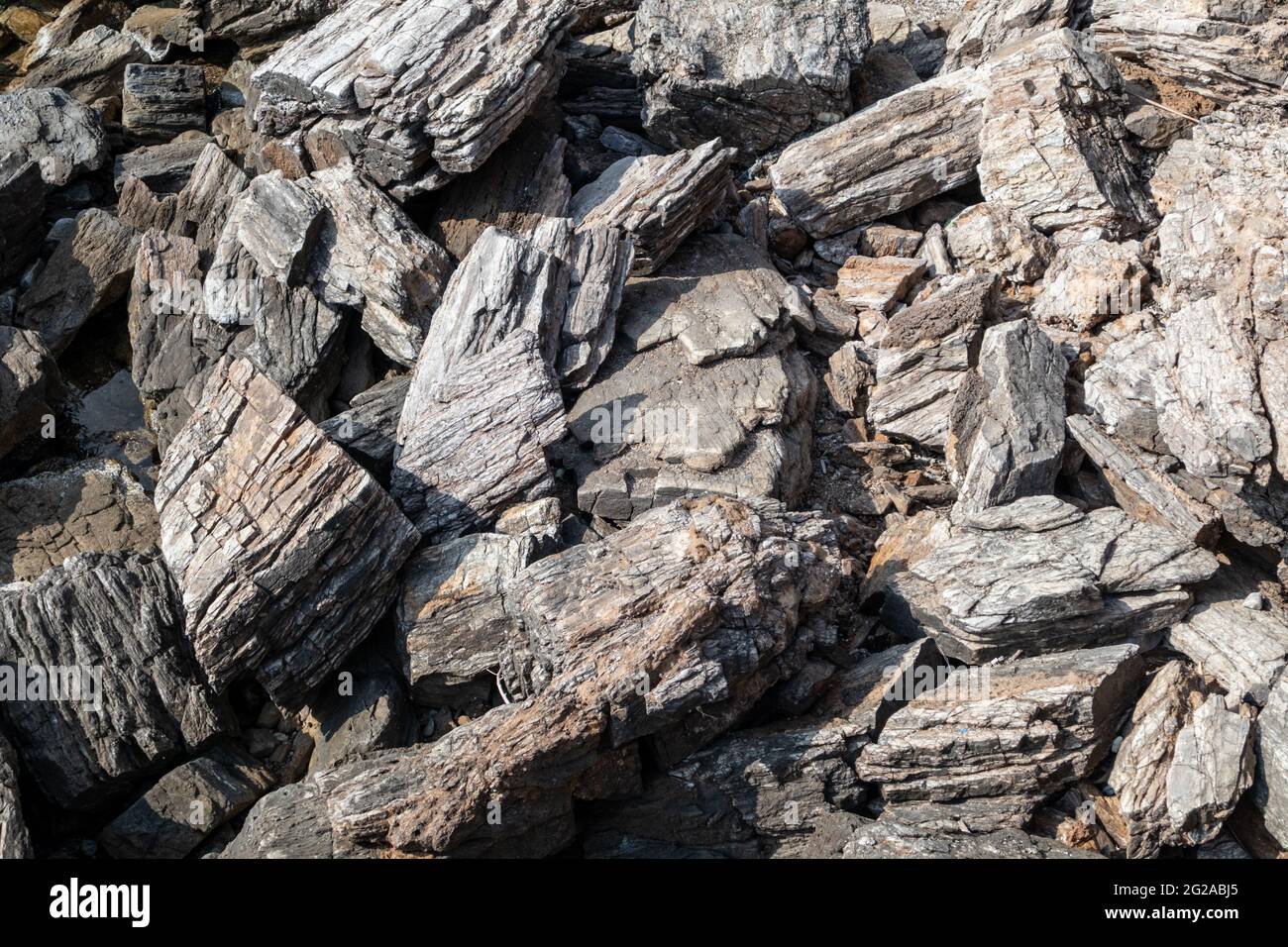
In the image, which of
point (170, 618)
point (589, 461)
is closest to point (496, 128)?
point (589, 461)

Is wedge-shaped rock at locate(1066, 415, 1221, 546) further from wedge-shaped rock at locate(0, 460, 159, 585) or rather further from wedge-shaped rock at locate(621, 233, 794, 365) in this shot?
wedge-shaped rock at locate(0, 460, 159, 585)

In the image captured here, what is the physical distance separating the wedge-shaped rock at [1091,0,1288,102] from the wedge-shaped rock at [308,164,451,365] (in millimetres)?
10955

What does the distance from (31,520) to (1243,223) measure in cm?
1488

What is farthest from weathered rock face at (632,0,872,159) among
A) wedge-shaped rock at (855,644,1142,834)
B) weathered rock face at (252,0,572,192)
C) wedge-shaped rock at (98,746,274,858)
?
wedge-shaped rock at (98,746,274,858)

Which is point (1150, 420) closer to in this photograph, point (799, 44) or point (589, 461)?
point (589, 461)

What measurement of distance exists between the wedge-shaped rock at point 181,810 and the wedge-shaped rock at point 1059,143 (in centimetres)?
1242

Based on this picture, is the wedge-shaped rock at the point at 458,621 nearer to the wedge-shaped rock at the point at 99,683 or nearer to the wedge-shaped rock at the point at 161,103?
the wedge-shaped rock at the point at 99,683

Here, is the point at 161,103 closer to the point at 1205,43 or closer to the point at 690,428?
the point at 690,428

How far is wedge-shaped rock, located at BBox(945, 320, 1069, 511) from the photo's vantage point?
11.7 m

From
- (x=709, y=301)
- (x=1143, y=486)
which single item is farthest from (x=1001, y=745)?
(x=709, y=301)

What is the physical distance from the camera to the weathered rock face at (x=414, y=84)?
13711 mm

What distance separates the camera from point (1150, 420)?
1197cm

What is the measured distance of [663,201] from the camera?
14.0m

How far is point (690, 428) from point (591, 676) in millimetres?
3894
